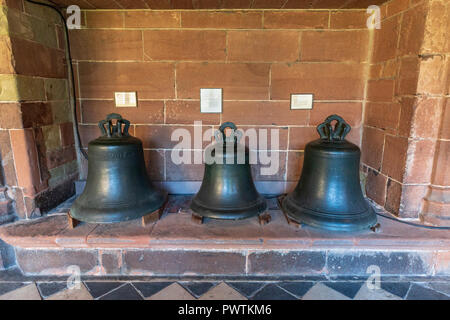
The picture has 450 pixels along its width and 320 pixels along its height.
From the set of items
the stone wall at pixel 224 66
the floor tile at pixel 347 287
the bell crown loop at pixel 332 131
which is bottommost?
the floor tile at pixel 347 287

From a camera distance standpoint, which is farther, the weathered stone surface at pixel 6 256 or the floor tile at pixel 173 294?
the weathered stone surface at pixel 6 256

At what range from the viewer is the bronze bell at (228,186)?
156 cm

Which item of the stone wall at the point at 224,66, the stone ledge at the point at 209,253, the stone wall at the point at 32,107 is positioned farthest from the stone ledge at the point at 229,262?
the stone wall at the point at 224,66

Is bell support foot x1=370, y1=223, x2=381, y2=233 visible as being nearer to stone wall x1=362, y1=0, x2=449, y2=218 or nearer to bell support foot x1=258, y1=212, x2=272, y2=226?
stone wall x1=362, y1=0, x2=449, y2=218

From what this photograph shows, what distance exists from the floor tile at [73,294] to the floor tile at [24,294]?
9 cm

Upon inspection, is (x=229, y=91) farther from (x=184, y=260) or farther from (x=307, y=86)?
(x=184, y=260)

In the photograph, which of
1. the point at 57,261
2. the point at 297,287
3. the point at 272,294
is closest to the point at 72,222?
the point at 57,261

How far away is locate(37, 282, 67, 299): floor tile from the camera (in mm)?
1425

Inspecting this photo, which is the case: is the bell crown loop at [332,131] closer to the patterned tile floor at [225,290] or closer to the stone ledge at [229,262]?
the stone ledge at [229,262]

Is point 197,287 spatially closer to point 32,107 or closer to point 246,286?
point 246,286

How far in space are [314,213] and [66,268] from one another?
56.3 inches

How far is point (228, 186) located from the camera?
63.1 inches

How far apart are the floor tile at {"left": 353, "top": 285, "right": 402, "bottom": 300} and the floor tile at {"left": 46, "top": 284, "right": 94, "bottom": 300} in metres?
1.38

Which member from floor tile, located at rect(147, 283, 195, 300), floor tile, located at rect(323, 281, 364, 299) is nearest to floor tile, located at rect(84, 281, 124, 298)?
floor tile, located at rect(147, 283, 195, 300)
